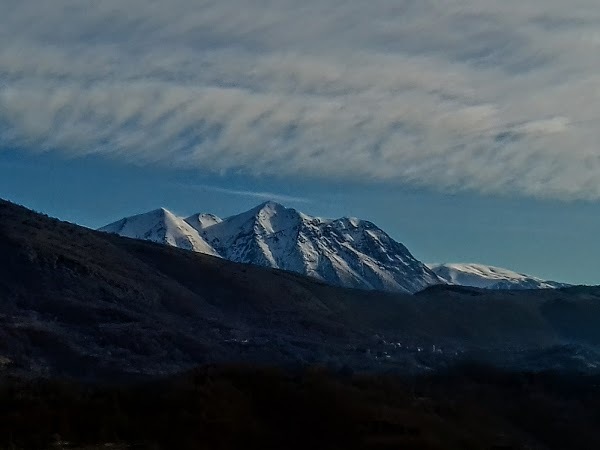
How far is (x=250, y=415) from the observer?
102 ft

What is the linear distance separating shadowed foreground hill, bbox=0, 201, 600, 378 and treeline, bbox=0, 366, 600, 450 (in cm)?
2631

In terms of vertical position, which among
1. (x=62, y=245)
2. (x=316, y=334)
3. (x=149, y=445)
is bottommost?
(x=149, y=445)

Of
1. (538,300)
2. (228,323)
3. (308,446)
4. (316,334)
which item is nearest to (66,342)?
(228,323)

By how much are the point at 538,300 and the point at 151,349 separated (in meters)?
99.3

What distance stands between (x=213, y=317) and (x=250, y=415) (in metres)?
75.5

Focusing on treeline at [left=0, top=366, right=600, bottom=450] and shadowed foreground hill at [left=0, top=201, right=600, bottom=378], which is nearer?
treeline at [left=0, top=366, right=600, bottom=450]

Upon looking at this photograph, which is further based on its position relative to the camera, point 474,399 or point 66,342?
point 66,342

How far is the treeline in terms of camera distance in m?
28.5

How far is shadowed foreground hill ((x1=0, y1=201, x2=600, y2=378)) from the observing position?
76.2m

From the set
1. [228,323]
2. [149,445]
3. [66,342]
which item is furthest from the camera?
[228,323]

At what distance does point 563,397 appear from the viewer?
47344 millimetres

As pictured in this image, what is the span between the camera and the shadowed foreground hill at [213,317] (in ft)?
250

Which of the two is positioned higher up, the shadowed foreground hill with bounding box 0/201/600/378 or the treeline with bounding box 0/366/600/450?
the shadowed foreground hill with bounding box 0/201/600/378

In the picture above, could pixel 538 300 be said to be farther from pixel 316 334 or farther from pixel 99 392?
pixel 99 392
